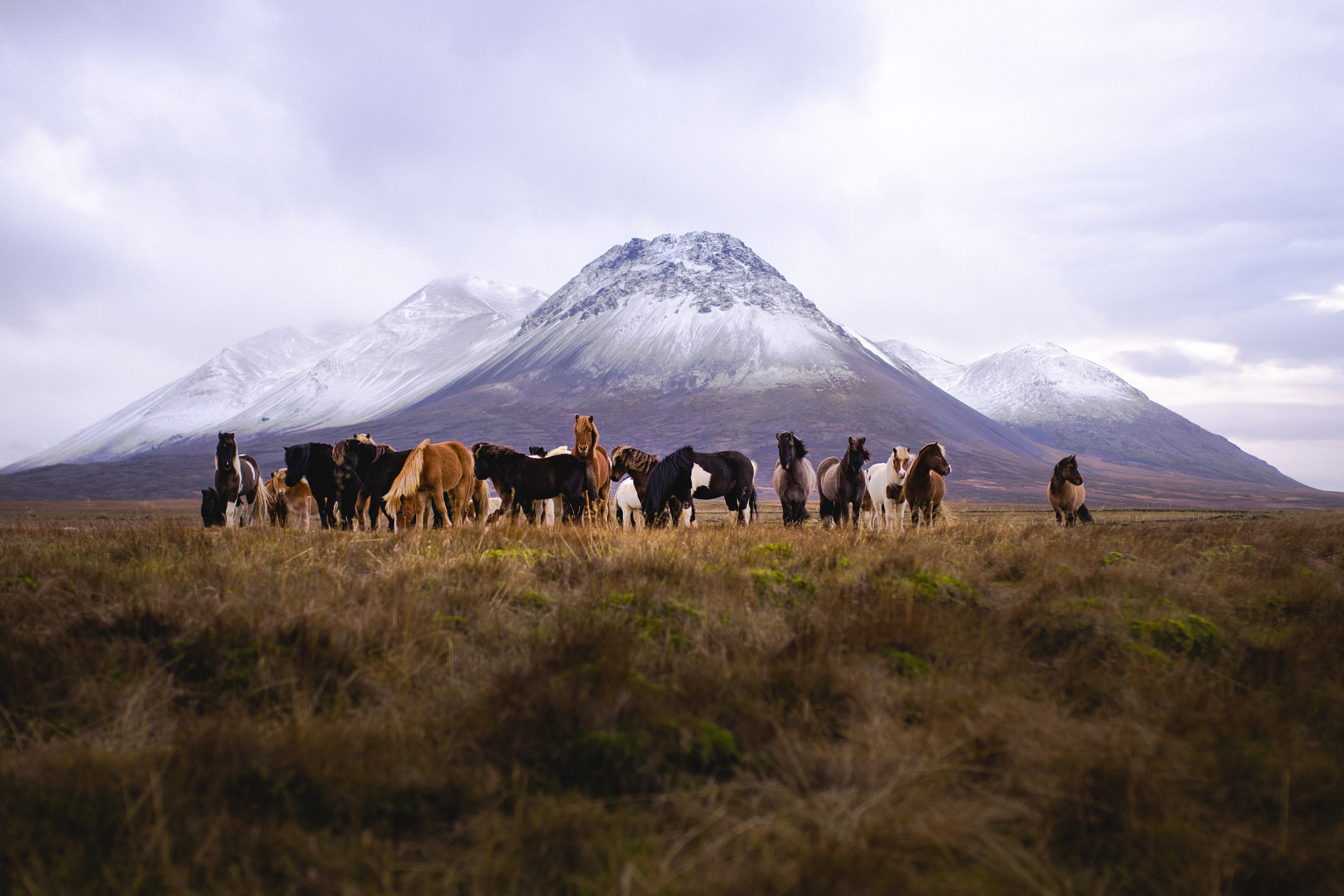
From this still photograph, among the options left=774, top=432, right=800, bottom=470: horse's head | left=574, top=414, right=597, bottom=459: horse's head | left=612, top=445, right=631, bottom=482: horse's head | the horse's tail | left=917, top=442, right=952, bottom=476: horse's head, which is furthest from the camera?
left=774, top=432, right=800, bottom=470: horse's head

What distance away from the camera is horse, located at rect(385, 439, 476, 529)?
38.5 feet


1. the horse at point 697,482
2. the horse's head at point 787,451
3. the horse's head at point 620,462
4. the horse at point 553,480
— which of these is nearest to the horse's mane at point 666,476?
the horse at point 697,482

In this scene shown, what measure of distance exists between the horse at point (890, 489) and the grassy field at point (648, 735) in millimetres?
10379

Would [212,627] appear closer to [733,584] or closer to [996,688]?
[733,584]

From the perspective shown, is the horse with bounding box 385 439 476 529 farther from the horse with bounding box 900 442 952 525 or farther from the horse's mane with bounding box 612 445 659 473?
the horse with bounding box 900 442 952 525

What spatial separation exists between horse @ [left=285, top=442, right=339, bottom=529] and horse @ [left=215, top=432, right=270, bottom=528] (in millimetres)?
1628

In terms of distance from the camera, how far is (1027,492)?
145 meters

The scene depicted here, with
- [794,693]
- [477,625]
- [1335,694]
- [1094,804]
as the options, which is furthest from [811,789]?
[1335,694]

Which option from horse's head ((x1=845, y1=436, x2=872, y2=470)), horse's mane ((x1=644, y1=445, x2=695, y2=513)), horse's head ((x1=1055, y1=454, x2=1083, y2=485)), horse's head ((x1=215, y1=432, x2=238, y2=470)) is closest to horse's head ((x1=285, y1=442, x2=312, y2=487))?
horse's head ((x1=215, y1=432, x2=238, y2=470))

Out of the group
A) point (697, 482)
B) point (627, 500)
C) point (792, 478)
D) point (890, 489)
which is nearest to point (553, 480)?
point (697, 482)

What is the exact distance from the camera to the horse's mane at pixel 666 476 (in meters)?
13.3

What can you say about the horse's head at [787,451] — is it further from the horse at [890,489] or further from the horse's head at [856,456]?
the horse at [890,489]

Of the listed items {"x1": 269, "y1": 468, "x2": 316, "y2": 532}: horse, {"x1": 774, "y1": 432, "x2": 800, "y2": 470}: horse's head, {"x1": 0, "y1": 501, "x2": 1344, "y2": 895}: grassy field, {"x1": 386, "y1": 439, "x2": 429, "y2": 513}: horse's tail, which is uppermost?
{"x1": 774, "y1": 432, "x2": 800, "y2": 470}: horse's head

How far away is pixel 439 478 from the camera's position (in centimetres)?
1213
